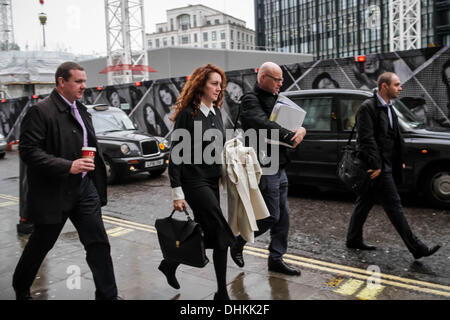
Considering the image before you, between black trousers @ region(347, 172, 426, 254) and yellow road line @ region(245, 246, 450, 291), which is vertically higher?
black trousers @ region(347, 172, 426, 254)

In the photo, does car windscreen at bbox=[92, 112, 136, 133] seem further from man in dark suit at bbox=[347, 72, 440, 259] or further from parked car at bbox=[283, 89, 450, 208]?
man in dark suit at bbox=[347, 72, 440, 259]

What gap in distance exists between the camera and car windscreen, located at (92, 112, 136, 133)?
1083cm

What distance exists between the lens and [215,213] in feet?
10.9

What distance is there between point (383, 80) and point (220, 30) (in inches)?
4654

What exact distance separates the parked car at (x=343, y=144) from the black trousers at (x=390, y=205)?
7.75 ft

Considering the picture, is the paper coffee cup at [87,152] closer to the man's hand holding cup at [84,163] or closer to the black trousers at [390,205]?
the man's hand holding cup at [84,163]

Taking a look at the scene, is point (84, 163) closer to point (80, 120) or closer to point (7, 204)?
point (80, 120)

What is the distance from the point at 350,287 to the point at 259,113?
174 centimetres

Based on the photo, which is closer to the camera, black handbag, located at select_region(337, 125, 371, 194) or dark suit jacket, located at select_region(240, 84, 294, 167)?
dark suit jacket, located at select_region(240, 84, 294, 167)

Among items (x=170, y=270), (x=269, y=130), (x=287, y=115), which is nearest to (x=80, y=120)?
(x=170, y=270)

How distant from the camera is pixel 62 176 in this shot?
3104 millimetres

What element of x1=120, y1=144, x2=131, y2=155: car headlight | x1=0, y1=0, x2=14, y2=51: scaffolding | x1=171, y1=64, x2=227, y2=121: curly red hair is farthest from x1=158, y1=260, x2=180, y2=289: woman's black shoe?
x1=0, y1=0, x2=14, y2=51: scaffolding

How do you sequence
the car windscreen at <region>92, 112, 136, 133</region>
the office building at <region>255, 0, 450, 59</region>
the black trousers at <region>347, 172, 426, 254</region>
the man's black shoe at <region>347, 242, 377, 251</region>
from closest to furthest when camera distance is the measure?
the black trousers at <region>347, 172, 426, 254</region>, the man's black shoe at <region>347, 242, 377, 251</region>, the car windscreen at <region>92, 112, 136, 133</region>, the office building at <region>255, 0, 450, 59</region>

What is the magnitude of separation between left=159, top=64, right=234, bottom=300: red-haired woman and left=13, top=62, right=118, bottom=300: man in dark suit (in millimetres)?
663
